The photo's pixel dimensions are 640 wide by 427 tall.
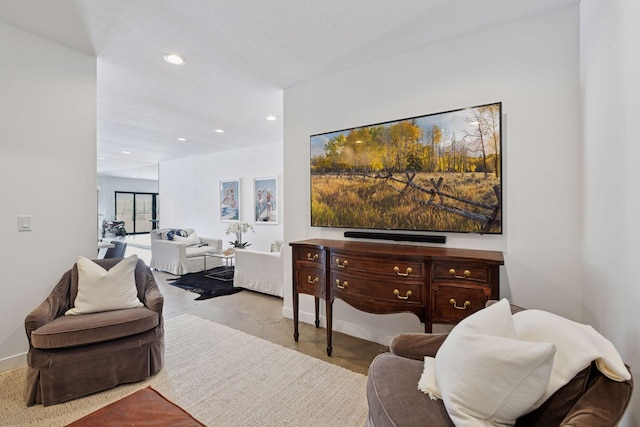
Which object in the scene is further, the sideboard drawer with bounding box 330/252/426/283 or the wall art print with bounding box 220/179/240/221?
the wall art print with bounding box 220/179/240/221

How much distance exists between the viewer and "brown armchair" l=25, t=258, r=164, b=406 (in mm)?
1901

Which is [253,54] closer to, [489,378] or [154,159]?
[489,378]

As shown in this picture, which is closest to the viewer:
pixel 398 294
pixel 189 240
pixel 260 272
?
pixel 398 294

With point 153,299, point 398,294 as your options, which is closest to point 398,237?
point 398,294

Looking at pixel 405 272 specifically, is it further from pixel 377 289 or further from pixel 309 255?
pixel 309 255

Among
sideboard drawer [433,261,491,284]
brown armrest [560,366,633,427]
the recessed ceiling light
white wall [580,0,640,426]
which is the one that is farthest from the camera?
the recessed ceiling light

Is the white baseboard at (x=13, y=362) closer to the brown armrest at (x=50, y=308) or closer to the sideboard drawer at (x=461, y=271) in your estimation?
the brown armrest at (x=50, y=308)

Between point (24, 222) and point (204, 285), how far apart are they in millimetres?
2773

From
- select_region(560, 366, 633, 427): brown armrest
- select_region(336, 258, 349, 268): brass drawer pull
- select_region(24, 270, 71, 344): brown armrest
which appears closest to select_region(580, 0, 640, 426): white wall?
select_region(560, 366, 633, 427): brown armrest

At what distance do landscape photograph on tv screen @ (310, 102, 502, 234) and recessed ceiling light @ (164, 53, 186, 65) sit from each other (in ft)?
4.71

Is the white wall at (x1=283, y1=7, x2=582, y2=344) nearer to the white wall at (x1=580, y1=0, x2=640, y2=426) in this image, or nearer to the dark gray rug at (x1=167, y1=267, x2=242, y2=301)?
the white wall at (x1=580, y1=0, x2=640, y2=426)

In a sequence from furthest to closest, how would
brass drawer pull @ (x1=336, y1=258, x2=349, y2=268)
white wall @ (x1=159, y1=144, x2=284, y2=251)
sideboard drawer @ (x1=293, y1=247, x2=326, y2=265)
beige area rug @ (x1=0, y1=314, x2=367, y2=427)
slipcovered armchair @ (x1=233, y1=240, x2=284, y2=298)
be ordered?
white wall @ (x1=159, y1=144, x2=284, y2=251)
slipcovered armchair @ (x1=233, y1=240, x2=284, y2=298)
sideboard drawer @ (x1=293, y1=247, x2=326, y2=265)
brass drawer pull @ (x1=336, y1=258, x2=349, y2=268)
beige area rug @ (x1=0, y1=314, x2=367, y2=427)

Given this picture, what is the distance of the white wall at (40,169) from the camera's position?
237cm

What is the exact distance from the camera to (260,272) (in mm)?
4512
